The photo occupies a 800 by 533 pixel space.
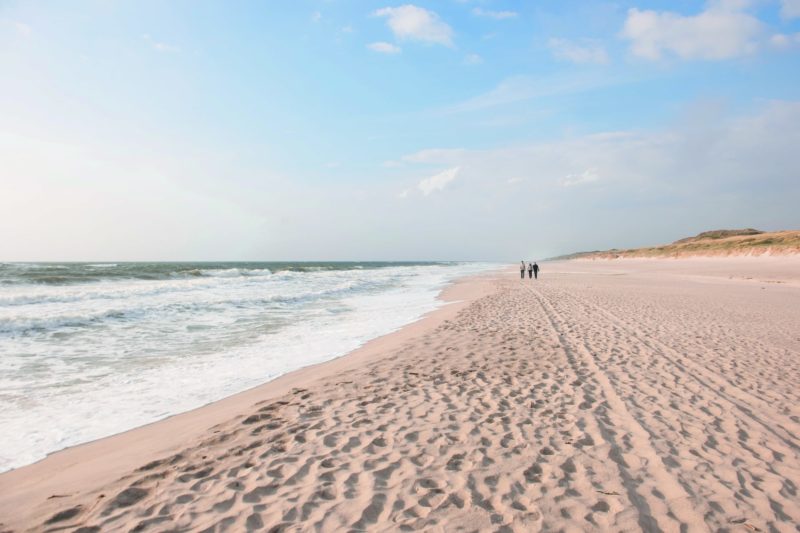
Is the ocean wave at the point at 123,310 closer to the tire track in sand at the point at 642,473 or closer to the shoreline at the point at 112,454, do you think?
the shoreline at the point at 112,454

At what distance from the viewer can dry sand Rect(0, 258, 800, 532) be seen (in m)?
3.55

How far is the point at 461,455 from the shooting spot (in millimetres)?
4543

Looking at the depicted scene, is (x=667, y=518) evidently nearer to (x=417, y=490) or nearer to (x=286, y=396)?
(x=417, y=490)

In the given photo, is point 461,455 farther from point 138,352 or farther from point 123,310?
point 123,310

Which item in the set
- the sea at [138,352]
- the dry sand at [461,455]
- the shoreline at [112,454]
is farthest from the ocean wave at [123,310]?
the dry sand at [461,455]

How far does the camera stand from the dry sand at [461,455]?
11.6 ft

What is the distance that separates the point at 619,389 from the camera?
266 inches

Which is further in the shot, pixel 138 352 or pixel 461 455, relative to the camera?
pixel 138 352

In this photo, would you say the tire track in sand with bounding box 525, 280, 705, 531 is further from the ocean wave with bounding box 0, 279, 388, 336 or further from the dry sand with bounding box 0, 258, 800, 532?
the ocean wave with bounding box 0, 279, 388, 336

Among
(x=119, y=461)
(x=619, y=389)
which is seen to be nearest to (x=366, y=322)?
(x=619, y=389)

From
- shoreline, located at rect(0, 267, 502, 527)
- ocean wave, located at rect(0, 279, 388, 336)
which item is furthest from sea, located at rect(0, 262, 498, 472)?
shoreline, located at rect(0, 267, 502, 527)

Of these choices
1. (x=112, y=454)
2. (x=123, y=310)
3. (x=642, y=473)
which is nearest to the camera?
(x=642, y=473)

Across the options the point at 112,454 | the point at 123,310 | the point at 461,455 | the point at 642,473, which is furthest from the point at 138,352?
the point at 642,473

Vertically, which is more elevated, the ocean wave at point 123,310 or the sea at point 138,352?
the ocean wave at point 123,310
